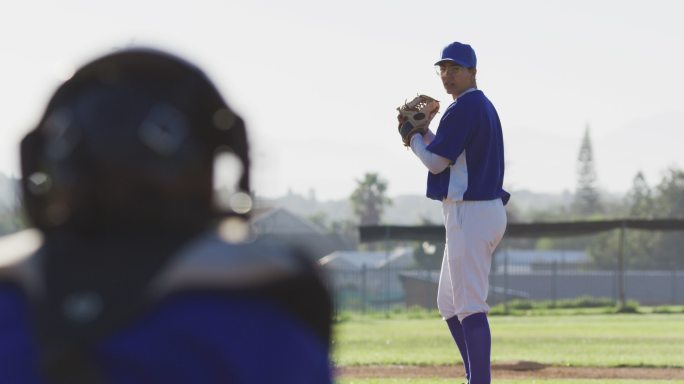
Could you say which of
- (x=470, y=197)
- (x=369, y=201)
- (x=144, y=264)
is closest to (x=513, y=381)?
(x=470, y=197)

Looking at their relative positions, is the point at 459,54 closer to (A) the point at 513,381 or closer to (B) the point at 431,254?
(A) the point at 513,381

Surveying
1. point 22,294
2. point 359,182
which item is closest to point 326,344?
point 22,294

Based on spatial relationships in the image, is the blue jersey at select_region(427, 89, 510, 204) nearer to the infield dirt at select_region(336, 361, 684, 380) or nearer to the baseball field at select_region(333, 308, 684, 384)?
the baseball field at select_region(333, 308, 684, 384)

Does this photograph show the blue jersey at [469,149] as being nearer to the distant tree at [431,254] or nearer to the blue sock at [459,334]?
the blue sock at [459,334]

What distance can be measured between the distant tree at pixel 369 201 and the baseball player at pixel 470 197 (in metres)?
125

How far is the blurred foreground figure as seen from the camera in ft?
5.52

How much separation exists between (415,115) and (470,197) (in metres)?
0.67

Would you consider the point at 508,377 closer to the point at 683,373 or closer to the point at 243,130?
the point at 683,373

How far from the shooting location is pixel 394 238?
34438mm

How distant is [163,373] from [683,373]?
1196 cm

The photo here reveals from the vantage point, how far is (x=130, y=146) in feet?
5.69

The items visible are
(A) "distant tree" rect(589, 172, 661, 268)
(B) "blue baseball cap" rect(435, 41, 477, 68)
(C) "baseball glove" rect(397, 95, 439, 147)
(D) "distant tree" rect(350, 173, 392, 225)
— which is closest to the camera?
(B) "blue baseball cap" rect(435, 41, 477, 68)

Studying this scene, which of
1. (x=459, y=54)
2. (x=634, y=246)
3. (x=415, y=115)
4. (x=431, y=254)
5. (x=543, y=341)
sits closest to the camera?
(x=459, y=54)

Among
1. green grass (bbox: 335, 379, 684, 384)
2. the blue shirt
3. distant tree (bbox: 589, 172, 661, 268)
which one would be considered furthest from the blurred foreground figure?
distant tree (bbox: 589, 172, 661, 268)
